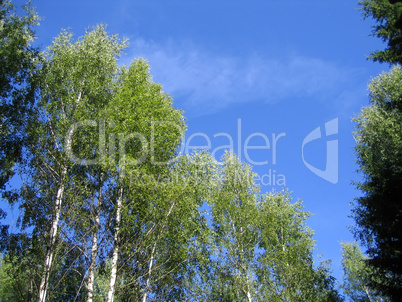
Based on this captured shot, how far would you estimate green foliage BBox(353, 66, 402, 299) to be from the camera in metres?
12.8

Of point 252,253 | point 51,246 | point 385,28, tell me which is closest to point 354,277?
point 252,253

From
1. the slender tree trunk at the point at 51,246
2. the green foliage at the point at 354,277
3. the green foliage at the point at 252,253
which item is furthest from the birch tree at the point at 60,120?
the green foliage at the point at 354,277

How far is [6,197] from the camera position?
13.3 m

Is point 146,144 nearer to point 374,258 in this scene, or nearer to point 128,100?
point 128,100

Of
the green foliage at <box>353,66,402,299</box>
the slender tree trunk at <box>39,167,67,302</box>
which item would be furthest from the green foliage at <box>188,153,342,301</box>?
the slender tree trunk at <box>39,167,67,302</box>

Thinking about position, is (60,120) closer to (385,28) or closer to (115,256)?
(115,256)

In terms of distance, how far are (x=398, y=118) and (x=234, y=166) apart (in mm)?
10212

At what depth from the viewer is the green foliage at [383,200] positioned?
12.8 meters

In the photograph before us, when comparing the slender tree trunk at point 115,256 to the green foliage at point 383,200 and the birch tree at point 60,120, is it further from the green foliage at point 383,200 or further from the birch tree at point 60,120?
the green foliage at point 383,200

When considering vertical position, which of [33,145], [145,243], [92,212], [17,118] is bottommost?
[145,243]

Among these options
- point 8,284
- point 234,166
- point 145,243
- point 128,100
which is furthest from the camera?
point 8,284

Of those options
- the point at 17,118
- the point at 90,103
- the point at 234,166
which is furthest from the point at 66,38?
the point at 234,166

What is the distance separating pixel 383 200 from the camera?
1358 centimetres

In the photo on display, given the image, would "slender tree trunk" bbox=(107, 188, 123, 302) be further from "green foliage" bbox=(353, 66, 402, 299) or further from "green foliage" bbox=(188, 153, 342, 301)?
"green foliage" bbox=(353, 66, 402, 299)
